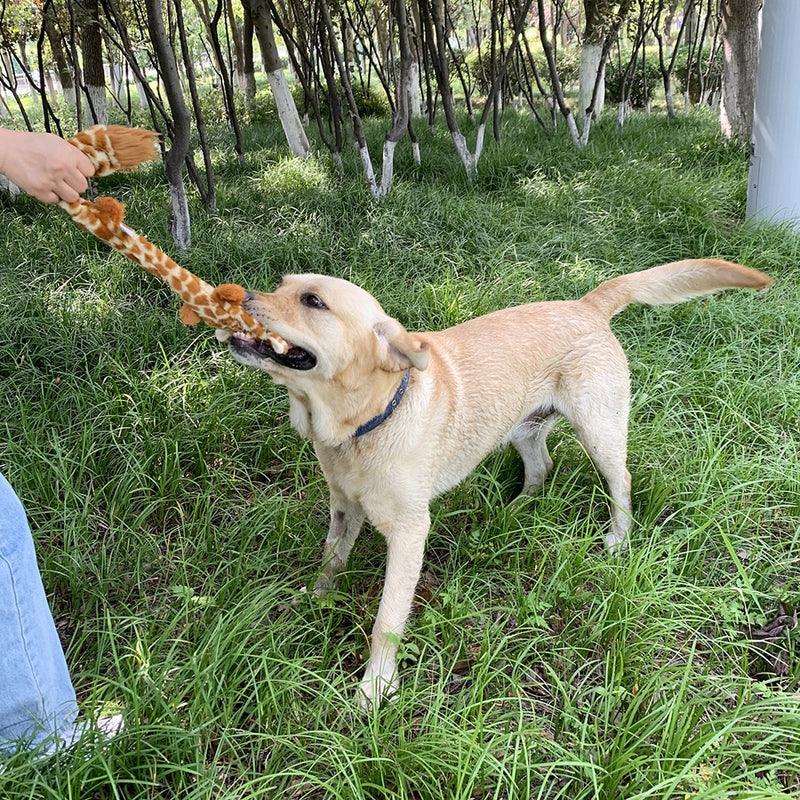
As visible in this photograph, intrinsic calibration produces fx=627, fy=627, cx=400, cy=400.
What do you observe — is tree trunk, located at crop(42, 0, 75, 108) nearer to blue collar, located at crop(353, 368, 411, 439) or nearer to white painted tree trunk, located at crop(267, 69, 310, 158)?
white painted tree trunk, located at crop(267, 69, 310, 158)

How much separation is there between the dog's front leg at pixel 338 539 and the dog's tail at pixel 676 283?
57.3 inches

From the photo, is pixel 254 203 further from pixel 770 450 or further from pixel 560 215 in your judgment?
pixel 770 450

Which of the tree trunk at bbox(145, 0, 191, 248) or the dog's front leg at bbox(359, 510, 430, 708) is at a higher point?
the tree trunk at bbox(145, 0, 191, 248)

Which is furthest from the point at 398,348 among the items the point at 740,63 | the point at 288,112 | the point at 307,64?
the point at 740,63

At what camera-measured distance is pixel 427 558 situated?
9.20 ft

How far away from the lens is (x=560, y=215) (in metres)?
5.69

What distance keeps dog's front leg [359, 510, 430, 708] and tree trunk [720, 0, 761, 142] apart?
777cm

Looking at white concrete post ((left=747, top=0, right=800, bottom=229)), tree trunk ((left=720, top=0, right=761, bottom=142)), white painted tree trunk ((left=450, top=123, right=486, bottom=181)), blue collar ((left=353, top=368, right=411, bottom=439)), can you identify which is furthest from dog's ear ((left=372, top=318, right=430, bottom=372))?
tree trunk ((left=720, top=0, right=761, bottom=142))

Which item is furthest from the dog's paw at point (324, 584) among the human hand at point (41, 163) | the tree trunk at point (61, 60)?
the tree trunk at point (61, 60)

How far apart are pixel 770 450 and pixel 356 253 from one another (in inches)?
124

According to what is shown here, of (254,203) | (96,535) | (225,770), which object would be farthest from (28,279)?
(225,770)

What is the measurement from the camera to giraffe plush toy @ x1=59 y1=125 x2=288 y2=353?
1.71m

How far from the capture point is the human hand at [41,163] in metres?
1.51

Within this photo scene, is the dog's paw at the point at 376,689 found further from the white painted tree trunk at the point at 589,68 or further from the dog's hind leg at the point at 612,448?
the white painted tree trunk at the point at 589,68
